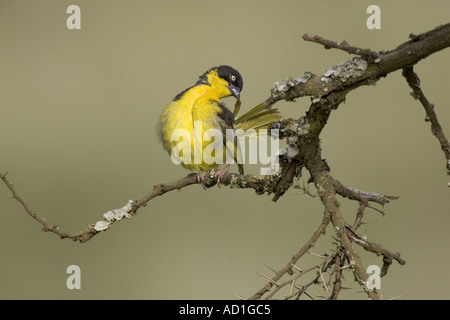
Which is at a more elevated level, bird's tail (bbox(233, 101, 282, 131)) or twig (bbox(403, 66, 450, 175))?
bird's tail (bbox(233, 101, 282, 131))

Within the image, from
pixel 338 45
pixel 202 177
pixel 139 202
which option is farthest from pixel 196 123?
pixel 338 45

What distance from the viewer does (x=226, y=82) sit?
167 inches

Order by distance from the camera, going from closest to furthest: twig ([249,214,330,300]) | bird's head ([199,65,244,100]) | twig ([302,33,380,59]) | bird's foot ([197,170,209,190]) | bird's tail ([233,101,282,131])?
twig ([302,33,380,59])
twig ([249,214,330,300])
bird's tail ([233,101,282,131])
bird's foot ([197,170,209,190])
bird's head ([199,65,244,100])

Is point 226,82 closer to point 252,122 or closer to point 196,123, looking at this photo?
point 196,123

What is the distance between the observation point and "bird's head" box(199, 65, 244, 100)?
4.22 meters

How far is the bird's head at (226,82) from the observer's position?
13.9 ft

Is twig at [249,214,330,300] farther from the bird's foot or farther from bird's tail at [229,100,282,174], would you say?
the bird's foot

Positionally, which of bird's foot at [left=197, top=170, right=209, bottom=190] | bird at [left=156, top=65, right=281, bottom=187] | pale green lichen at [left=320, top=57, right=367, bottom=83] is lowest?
pale green lichen at [left=320, top=57, right=367, bottom=83]

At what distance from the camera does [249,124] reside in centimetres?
325

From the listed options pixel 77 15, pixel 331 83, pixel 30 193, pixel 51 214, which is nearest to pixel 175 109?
pixel 331 83

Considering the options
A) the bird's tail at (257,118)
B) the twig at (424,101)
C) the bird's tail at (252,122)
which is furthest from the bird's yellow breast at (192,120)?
the twig at (424,101)

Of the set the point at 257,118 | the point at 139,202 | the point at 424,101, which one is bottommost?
the point at 139,202

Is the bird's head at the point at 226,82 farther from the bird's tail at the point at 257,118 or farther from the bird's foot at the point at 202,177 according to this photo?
the bird's foot at the point at 202,177

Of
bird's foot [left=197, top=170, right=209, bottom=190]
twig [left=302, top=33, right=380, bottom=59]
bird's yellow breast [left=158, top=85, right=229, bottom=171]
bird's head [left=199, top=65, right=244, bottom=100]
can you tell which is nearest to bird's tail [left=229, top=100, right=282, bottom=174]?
bird's yellow breast [left=158, top=85, right=229, bottom=171]
